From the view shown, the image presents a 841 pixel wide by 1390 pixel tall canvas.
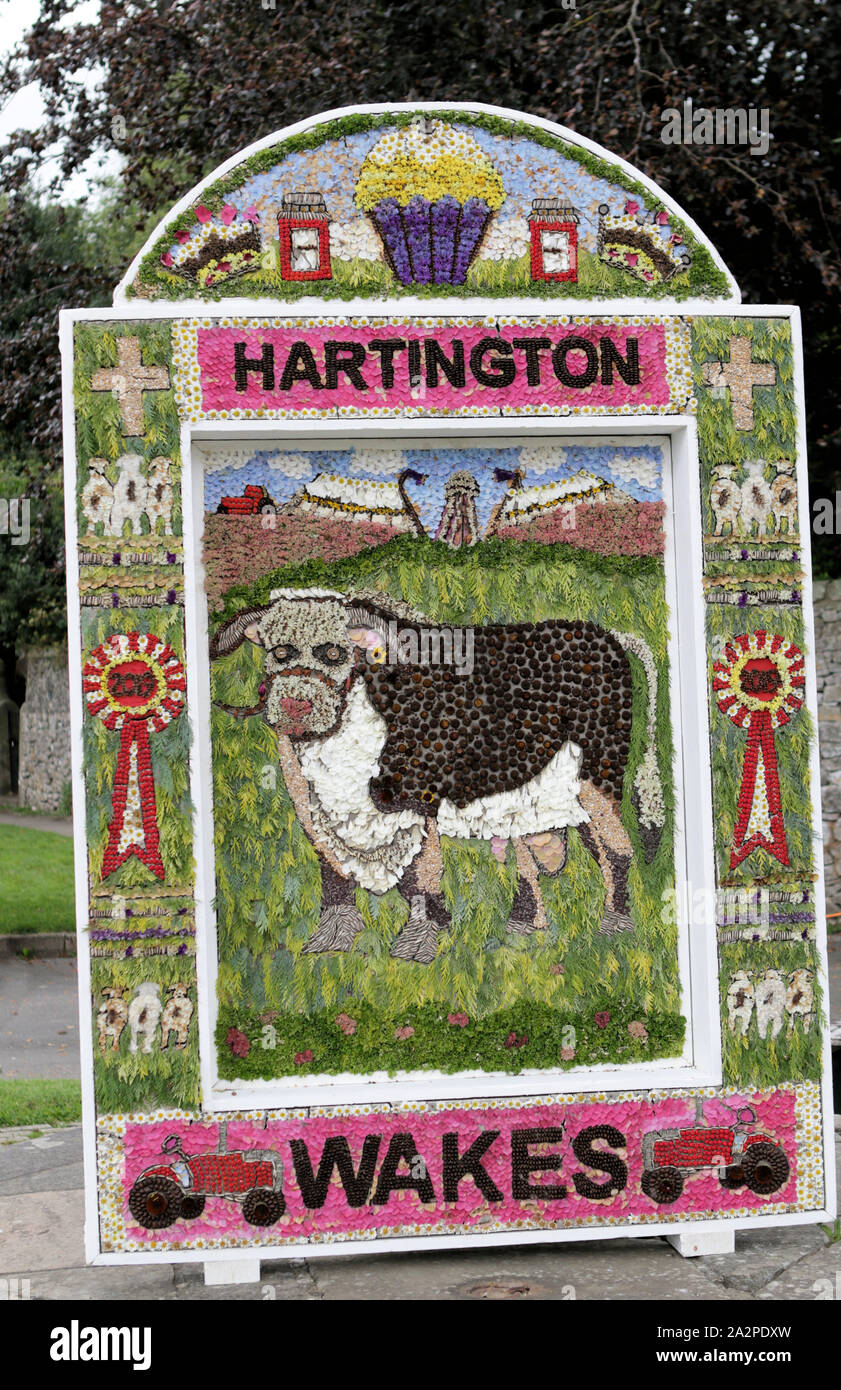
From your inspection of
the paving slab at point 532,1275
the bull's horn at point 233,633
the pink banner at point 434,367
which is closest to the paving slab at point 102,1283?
the paving slab at point 532,1275

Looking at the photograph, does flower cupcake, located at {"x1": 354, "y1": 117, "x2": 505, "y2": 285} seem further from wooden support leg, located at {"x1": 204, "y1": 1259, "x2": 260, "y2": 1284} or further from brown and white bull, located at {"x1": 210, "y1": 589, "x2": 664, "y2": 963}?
wooden support leg, located at {"x1": 204, "y1": 1259, "x2": 260, "y2": 1284}

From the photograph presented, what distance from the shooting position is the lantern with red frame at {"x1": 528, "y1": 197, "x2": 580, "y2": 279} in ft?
14.3

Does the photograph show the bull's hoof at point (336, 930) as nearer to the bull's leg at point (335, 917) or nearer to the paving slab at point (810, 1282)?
the bull's leg at point (335, 917)

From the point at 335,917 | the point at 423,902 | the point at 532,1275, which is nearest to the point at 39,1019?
the point at 335,917

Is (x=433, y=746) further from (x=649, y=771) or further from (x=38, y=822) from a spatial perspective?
(x=38, y=822)

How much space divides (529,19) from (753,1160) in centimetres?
803

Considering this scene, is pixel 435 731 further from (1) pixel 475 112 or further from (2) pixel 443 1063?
(1) pixel 475 112

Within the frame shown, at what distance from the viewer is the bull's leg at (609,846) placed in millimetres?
4488

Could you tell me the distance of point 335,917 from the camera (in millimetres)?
4398

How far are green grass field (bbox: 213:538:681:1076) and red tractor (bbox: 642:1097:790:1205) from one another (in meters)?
0.32

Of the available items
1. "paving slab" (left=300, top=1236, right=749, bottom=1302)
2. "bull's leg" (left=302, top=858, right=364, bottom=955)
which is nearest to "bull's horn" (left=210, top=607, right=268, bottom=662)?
"bull's leg" (left=302, top=858, right=364, bottom=955)

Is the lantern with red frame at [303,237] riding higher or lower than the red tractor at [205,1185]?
higher

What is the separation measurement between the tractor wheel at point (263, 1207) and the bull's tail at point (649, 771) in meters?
1.66

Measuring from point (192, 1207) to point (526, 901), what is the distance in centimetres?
Answer: 145
